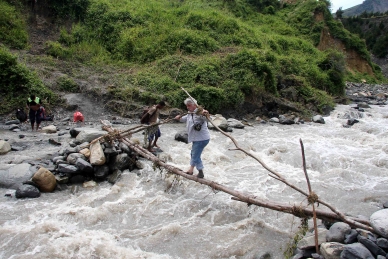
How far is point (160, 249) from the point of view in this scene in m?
5.02

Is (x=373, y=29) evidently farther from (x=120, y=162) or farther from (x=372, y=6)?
(x=372, y=6)

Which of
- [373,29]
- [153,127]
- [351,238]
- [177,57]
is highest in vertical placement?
[373,29]

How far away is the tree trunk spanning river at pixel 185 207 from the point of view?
16.4 feet

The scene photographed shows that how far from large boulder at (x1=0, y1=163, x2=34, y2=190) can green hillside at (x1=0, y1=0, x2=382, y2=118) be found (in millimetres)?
6930

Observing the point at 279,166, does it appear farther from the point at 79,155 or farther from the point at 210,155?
the point at 79,155

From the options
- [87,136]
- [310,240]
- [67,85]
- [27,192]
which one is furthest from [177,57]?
[310,240]

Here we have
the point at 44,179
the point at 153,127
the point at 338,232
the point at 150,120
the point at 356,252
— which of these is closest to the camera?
the point at 356,252

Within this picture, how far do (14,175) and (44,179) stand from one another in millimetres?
725

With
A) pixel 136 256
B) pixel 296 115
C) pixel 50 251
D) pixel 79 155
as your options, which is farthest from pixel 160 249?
pixel 296 115

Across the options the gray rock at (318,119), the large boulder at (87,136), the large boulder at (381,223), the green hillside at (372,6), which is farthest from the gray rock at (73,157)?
the green hillside at (372,6)

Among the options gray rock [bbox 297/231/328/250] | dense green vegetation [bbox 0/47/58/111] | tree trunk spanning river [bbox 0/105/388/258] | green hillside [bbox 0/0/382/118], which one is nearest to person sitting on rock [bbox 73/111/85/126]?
dense green vegetation [bbox 0/47/58/111]

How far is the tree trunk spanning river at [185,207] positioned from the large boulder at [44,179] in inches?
7.8

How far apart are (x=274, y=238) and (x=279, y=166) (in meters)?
3.86

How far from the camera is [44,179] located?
21.7ft
